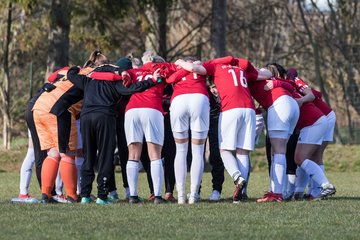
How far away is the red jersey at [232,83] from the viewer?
13125mm

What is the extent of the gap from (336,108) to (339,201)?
28964 mm

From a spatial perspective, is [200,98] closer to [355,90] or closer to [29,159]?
[29,159]

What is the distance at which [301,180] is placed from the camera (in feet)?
48.6

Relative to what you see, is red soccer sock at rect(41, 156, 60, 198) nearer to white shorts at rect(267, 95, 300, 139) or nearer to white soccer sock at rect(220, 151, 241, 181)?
A: white soccer sock at rect(220, 151, 241, 181)

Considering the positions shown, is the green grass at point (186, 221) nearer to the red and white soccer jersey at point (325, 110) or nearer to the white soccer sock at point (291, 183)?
the white soccer sock at point (291, 183)

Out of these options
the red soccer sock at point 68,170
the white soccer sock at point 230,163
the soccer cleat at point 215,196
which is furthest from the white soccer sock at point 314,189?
the red soccer sock at point 68,170

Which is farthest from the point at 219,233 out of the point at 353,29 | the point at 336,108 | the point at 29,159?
the point at 336,108

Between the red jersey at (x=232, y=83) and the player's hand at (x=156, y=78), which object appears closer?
the red jersey at (x=232, y=83)

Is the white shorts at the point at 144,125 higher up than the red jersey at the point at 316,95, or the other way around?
→ the red jersey at the point at 316,95

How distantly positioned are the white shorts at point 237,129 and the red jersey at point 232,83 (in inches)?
3.5

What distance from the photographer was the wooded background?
2894 centimetres

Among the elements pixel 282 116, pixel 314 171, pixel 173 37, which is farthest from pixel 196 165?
pixel 173 37

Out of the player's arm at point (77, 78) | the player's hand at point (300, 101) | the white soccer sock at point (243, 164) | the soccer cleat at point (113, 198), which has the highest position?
the player's arm at point (77, 78)

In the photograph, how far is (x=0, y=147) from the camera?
30.8 meters
